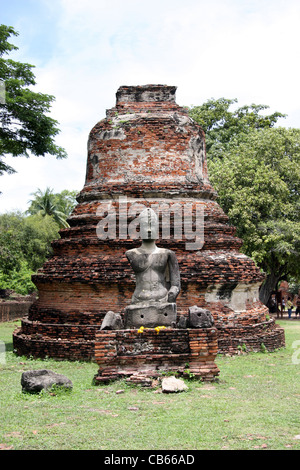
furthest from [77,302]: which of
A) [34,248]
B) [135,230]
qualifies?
[34,248]

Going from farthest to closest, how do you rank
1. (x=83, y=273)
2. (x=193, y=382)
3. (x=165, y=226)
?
(x=165, y=226), (x=83, y=273), (x=193, y=382)

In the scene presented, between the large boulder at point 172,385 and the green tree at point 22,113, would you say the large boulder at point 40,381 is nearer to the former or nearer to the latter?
the large boulder at point 172,385

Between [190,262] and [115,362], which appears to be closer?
[115,362]

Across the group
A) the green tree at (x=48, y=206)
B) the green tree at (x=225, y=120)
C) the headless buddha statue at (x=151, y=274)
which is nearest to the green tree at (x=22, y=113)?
the headless buddha statue at (x=151, y=274)

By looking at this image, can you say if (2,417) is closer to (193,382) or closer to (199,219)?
(193,382)

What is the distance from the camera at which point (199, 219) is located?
11219mm

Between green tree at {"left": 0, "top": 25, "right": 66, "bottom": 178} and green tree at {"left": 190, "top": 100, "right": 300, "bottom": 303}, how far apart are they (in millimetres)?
8291

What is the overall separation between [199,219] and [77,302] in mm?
3190

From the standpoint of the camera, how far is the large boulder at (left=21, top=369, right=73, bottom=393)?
6.73m

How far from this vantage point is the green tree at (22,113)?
13688 millimetres

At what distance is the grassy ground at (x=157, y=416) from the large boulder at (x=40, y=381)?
0.12 meters

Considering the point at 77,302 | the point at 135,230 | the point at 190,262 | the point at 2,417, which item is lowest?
the point at 2,417

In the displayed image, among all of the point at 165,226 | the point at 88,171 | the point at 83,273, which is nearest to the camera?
the point at 83,273

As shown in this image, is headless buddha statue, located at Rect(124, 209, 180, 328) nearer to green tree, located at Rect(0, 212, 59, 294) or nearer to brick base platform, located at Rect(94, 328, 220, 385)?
brick base platform, located at Rect(94, 328, 220, 385)
